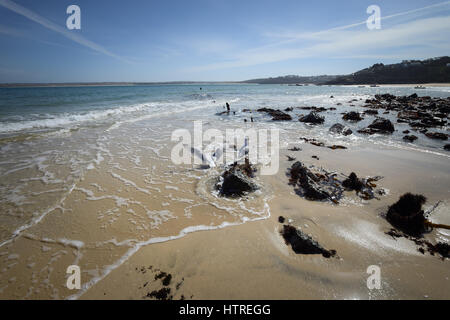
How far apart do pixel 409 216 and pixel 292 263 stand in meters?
2.53

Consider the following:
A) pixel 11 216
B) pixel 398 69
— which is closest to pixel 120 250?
pixel 11 216

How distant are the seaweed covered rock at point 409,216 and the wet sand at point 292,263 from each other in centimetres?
17

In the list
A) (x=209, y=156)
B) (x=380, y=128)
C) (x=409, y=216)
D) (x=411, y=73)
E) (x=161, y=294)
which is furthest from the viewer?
(x=411, y=73)

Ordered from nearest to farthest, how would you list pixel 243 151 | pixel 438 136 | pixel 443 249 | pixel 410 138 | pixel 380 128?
pixel 443 249 < pixel 243 151 < pixel 410 138 < pixel 438 136 < pixel 380 128

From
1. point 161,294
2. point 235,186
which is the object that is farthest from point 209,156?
point 161,294

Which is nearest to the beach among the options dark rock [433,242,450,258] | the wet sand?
the wet sand

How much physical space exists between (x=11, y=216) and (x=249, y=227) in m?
5.06

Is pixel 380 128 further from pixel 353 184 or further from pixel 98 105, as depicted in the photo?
pixel 98 105

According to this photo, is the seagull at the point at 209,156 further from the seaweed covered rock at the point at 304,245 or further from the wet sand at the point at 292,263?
the seaweed covered rock at the point at 304,245

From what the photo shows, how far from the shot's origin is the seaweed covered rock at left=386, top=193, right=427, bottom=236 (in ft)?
10.9

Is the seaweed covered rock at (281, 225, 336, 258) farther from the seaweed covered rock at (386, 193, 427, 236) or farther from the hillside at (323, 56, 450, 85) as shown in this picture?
the hillside at (323, 56, 450, 85)

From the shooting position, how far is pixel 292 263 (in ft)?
9.23

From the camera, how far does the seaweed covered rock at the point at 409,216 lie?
10.9 feet
